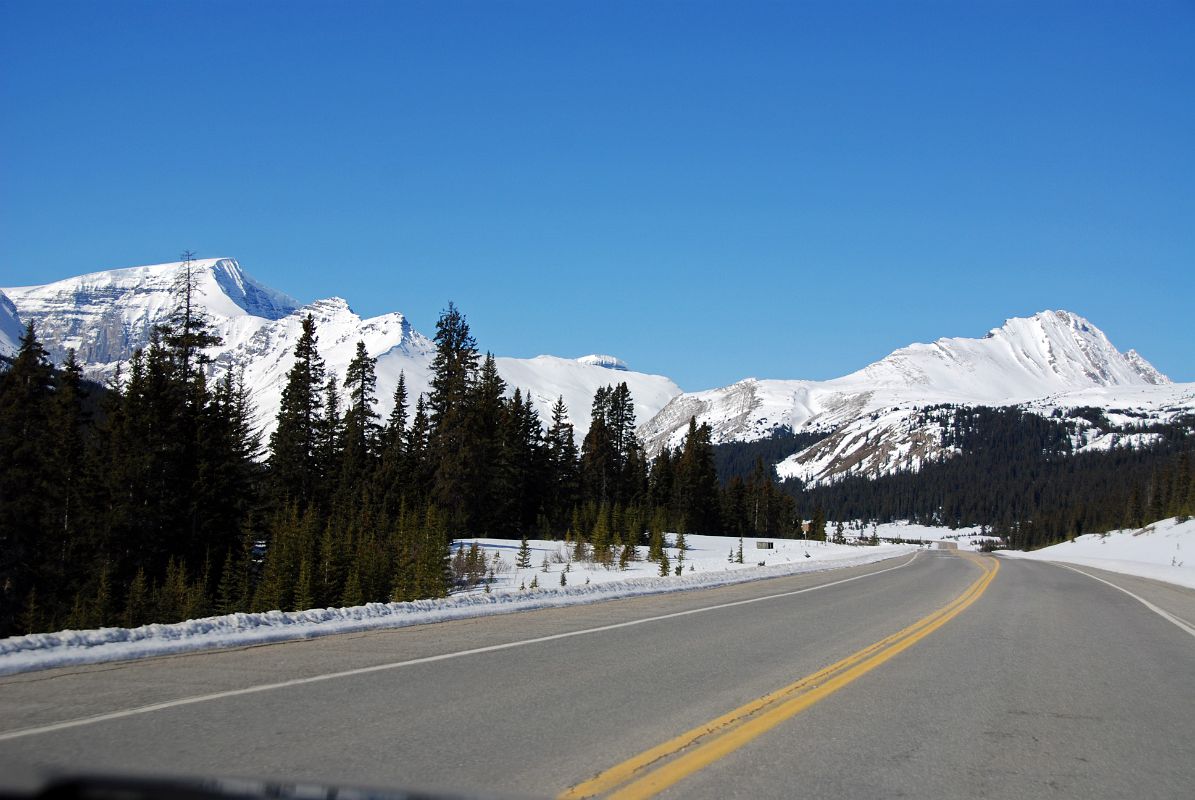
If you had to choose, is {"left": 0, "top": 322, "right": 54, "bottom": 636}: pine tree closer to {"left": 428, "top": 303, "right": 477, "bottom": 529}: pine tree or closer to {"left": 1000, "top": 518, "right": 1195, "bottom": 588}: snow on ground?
{"left": 428, "top": 303, "right": 477, "bottom": 529}: pine tree

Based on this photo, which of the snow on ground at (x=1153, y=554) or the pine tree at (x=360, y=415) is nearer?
the snow on ground at (x=1153, y=554)

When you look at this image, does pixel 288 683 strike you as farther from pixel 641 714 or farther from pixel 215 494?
pixel 215 494

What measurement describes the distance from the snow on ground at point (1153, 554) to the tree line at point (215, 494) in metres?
23.2

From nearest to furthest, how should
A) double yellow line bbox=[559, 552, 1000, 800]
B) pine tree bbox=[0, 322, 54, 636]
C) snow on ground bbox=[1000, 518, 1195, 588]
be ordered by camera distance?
double yellow line bbox=[559, 552, 1000, 800] → pine tree bbox=[0, 322, 54, 636] → snow on ground bbox=[1000, 518, 1195, 588]

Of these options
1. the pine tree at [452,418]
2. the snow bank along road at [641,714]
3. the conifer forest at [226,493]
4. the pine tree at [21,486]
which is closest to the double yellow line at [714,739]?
the snow bank along road at [641,714]

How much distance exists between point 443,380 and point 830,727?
53798 mm

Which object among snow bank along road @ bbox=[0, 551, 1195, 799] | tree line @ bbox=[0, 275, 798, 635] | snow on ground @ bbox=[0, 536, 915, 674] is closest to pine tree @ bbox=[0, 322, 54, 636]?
tree line @ bbox=[0, 275, 798, 635]

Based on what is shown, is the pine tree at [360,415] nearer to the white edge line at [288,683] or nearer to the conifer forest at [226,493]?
the conifer forest at [226,493]

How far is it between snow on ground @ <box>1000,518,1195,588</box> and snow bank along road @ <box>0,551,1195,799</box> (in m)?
27.7

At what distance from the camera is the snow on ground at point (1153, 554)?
3798 centimetres

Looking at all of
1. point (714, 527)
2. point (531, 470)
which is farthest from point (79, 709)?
point (714, 527)

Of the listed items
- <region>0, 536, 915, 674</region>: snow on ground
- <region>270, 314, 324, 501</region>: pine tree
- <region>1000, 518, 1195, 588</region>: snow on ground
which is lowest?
<region>1000, 518, 1195, 588</region>: snow on ground

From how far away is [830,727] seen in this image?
6.85 metres

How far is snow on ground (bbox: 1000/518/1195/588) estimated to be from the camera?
1495 inches
